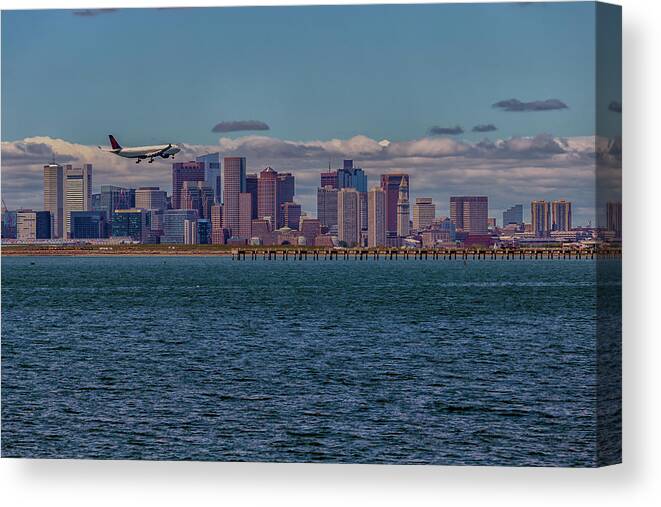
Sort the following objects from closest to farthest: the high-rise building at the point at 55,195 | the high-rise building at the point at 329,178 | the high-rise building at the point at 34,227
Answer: the high-rise building at the point at 55,195
the high-rise building at the point at 34,227
the high-rise building at the point at 329,178

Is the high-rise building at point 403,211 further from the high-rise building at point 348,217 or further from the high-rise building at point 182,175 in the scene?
the high-rise building at point 182,175

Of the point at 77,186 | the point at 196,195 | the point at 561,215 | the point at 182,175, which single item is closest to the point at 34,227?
the point at 182,175

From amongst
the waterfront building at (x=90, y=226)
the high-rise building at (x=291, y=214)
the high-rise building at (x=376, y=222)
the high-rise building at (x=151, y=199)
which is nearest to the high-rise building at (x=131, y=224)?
the high-rise building at (x=151, y=199)

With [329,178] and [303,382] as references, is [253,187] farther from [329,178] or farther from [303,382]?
[303,382]

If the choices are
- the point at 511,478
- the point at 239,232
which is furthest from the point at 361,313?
the point at 239,232

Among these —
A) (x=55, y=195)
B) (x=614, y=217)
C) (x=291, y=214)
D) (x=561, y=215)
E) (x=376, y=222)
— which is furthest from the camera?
(x=376, y=222)

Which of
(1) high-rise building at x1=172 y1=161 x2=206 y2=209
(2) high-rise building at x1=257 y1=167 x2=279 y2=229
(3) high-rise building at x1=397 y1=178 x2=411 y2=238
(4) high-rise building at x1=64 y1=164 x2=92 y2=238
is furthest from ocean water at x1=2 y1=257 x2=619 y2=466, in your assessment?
(3) high-rise building at x1=397 y1=178 x2=411 y2=238

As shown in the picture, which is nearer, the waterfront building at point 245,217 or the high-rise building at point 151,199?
the high-rise building at point 151,199
